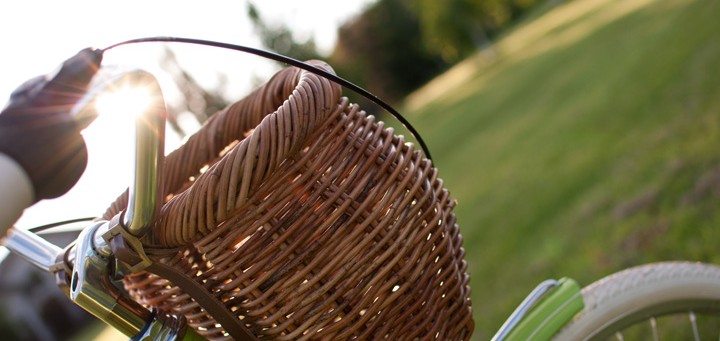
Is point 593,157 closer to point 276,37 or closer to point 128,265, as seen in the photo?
point 128,265

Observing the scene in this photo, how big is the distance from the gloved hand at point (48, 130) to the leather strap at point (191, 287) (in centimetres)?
15

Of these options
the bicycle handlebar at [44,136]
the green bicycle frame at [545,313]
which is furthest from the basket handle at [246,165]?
the green bicycle frame at [545,313]

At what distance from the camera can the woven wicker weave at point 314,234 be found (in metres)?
0.96

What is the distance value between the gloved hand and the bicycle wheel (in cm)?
93

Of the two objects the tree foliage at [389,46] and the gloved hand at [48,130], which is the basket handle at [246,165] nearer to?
the gloved hand at [48,130]

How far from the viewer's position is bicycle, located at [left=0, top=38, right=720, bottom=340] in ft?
3.11

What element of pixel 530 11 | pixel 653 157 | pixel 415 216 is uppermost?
pixel 415 216

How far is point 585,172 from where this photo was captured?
5543mm

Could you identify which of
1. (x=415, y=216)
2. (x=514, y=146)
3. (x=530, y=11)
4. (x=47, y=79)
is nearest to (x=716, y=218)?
(x=415, y=216)

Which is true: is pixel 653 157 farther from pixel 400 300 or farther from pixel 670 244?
pixel 400 300

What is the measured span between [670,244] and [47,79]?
9.55ft

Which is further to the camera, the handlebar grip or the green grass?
the green grass

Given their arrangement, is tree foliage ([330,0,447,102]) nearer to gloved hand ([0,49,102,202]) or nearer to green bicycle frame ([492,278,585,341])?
green bicycle frame ([492,278,585,341])

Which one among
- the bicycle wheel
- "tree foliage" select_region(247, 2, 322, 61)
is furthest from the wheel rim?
"tree foliage" select_region(247, 2, 322, 61)
